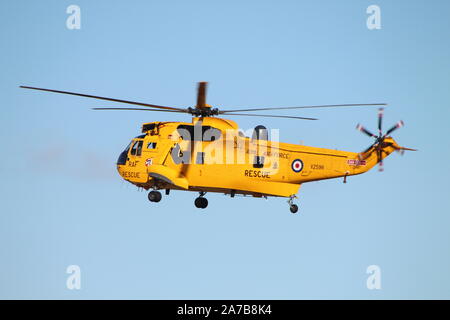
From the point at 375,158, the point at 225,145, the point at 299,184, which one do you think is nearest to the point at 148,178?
the point at 225,145

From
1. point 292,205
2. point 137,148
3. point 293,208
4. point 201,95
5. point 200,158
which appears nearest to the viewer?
point 201,95

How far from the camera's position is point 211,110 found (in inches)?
1804

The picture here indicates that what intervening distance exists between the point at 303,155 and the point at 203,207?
8335 millimetres

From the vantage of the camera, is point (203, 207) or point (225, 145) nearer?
point (225, 145)

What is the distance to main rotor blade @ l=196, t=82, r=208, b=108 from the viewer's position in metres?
40.8

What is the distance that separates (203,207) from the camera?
165 feet

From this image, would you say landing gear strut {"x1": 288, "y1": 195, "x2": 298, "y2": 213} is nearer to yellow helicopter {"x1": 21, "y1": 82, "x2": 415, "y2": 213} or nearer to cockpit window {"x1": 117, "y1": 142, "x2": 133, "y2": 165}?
yellow helicopter {"x1": 21, "y1": 82, "x2": 415, "y2": 213}

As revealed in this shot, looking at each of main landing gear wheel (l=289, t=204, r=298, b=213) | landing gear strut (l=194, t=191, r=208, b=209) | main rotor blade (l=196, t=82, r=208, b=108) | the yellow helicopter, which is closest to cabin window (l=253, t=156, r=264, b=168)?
the yellow helicopter

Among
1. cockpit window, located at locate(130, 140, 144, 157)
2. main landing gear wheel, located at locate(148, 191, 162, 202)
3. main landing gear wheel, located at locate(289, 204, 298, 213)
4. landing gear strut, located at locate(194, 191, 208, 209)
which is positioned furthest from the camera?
landing gear strut, located at locate(194, 191, 208, 209)

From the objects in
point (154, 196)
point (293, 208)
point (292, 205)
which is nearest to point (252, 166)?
point (292, 205)

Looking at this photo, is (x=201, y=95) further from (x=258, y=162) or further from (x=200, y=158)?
(x=258, y=162)

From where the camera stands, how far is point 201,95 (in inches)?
1674

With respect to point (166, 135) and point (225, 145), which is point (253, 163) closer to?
point (225, 145)

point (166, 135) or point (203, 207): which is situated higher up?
point (166, 135)
